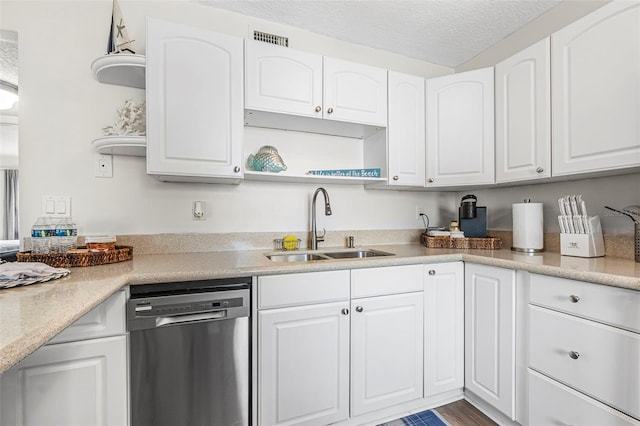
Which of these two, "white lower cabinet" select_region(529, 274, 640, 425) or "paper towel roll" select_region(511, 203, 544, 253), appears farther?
"paper towel roll" select_region(511, 203, 544, 253)

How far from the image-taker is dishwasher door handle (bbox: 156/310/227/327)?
1227mm

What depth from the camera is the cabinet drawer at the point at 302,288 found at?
54.4 inches

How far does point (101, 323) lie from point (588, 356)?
1.90 metres

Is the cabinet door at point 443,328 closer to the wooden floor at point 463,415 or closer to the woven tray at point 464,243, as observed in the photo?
the wooden floor at point 463,415

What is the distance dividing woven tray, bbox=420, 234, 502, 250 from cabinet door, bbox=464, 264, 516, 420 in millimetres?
350

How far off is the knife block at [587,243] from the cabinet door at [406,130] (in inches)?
35.2

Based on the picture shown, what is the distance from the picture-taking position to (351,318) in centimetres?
154

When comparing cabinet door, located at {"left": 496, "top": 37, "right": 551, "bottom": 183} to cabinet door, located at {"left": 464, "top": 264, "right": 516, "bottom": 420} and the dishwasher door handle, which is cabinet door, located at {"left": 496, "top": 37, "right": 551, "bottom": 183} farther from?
the dishwasher door handle

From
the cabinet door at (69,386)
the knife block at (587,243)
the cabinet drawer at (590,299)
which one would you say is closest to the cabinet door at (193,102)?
the cabinet door at (69,386)

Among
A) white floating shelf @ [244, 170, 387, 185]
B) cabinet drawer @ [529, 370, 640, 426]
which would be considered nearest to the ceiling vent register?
white floating shelf @ [244, 170, 387, 185]

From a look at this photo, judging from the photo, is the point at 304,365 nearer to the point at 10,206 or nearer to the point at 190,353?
the point at 190,353

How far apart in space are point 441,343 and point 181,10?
254cm

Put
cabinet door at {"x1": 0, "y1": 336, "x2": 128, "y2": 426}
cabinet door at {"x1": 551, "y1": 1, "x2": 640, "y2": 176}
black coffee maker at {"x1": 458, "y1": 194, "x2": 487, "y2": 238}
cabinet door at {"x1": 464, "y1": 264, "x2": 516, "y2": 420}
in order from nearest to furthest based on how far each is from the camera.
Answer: cabinet door at {"x1": 0, "y1": 336, "x2": 128, "y2": 426}
cabinet door at {"x1": 551, "y1": 1, "x2": 640, "y2": 176}
cabinet door at {"x1": 464, "y1": 264, "x2": 516, "y2": 420}
black coffee maker at {"x1": 458, "y1": 194, "x2": 487, "y2": 238}

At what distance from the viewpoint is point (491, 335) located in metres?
1.62
